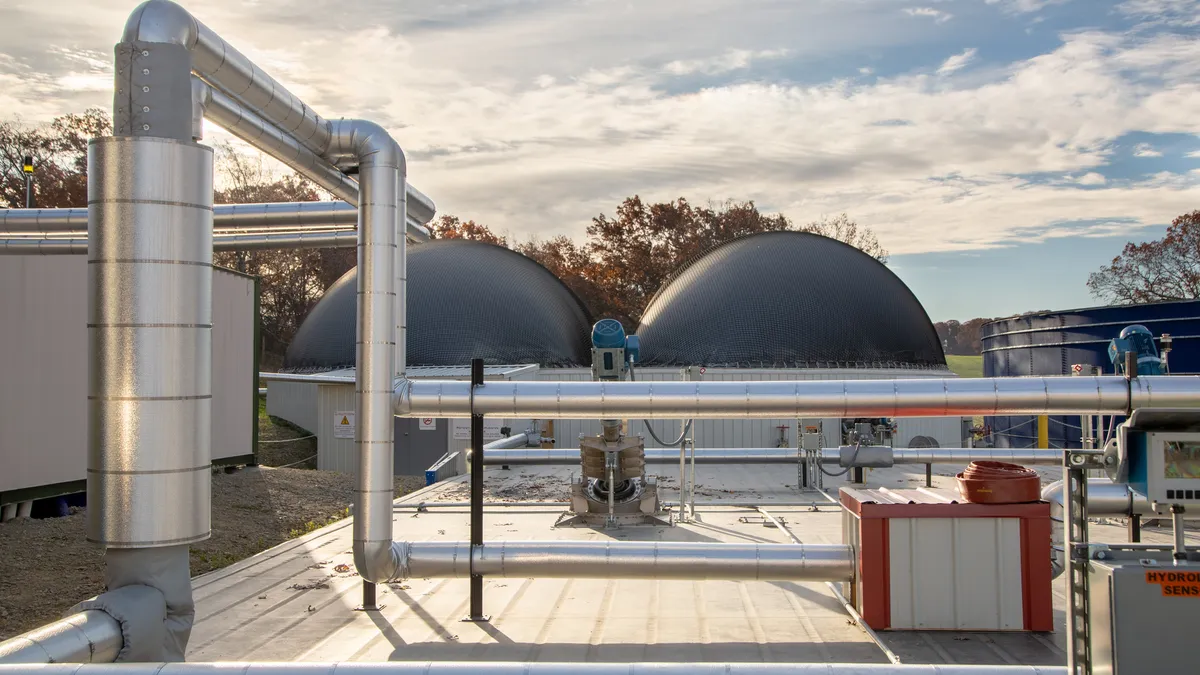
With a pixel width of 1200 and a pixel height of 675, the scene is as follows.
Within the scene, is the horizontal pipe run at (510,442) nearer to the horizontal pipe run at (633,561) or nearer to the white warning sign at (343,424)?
the white warning sign at (343,424)

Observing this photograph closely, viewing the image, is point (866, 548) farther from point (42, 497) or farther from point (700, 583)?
point (42, 497)

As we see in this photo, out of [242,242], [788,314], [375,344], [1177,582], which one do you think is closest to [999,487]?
[1177,582]

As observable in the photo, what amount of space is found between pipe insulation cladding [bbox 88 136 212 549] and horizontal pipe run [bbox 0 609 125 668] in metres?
0.68

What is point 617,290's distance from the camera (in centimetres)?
5853

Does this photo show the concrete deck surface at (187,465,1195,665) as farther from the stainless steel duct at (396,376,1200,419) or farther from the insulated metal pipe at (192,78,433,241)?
the insulated metal pipe at (192,78,433,241)

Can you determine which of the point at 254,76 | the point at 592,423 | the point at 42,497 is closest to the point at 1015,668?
the point at 254,76

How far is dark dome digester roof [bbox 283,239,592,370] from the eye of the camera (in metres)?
34.3

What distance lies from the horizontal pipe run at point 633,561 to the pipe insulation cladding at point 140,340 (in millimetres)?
4154

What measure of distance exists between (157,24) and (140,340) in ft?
8.94

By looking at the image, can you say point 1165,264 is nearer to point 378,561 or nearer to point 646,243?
point 646,243

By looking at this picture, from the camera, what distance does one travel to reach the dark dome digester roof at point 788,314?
3322cm

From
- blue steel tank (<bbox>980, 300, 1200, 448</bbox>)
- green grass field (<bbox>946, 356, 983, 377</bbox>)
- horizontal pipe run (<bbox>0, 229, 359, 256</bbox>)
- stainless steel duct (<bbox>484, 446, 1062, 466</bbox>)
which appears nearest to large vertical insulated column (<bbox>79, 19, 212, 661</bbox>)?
horizontal pipe run (<bbox>0, 229, 359, 256</bbox>)

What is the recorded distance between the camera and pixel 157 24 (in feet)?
24.1

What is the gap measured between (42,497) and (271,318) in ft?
135
